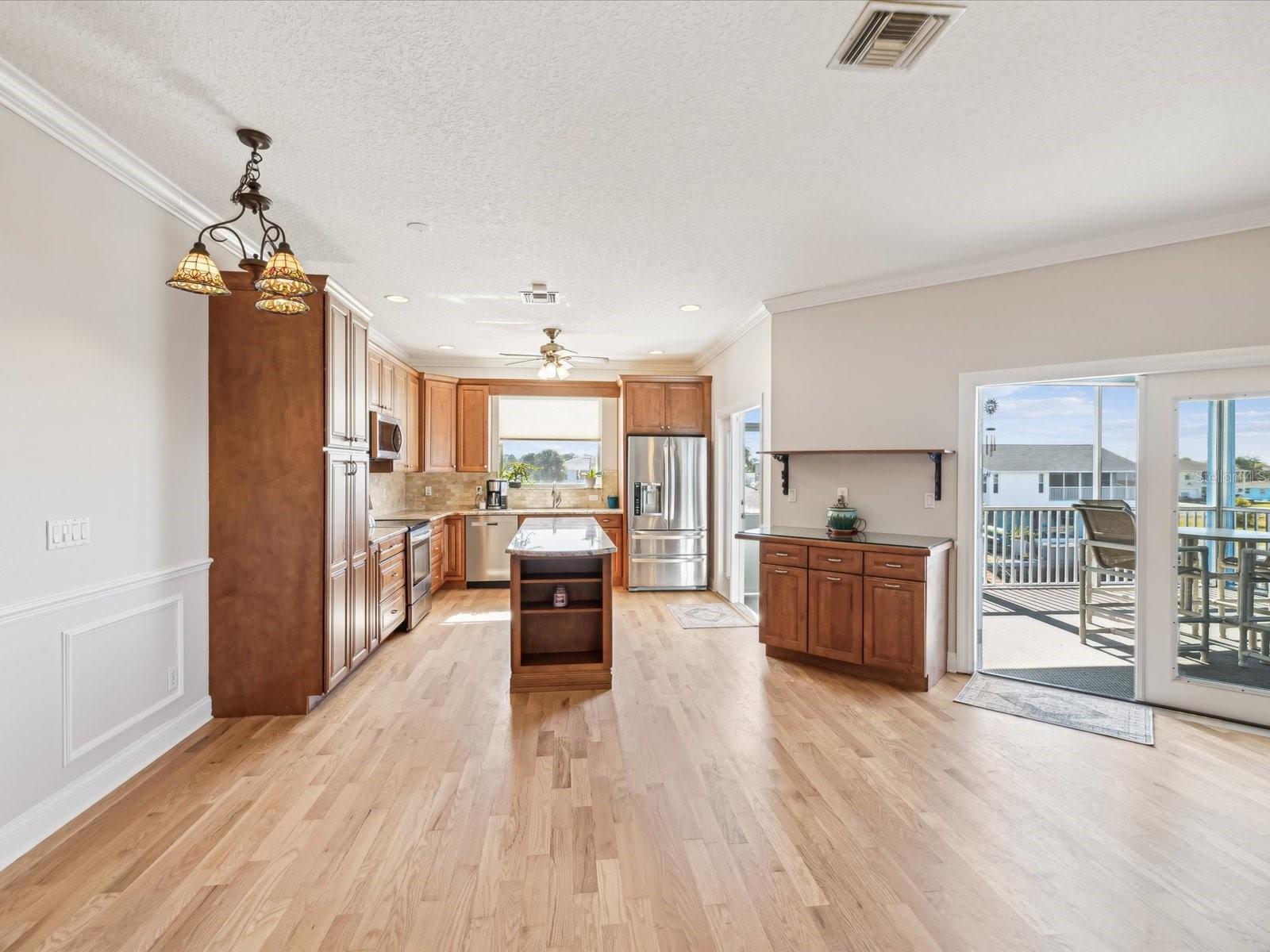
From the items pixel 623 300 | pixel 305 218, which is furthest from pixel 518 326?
pixel 305 218

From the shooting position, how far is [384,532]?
4.94m

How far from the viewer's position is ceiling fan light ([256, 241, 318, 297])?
2.43 metres

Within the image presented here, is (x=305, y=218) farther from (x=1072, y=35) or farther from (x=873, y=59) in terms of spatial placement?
(x=1072, y=35)

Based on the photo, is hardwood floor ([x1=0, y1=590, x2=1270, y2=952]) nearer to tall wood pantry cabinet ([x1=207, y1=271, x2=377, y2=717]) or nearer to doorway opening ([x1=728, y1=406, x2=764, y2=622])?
tall wood pantry cabinet ([x1=207, y1=271, x2=377, y2=717])

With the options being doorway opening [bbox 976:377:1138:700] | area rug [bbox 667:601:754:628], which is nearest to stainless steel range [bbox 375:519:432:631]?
area rug [bbox 667:601:754:628]

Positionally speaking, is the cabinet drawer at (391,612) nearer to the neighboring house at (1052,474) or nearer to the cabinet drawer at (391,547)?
the cabinet drawer at (391,547)

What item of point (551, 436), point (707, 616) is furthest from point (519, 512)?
point (707, 616)

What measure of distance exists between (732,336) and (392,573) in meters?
3.86

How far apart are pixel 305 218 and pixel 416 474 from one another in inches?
175

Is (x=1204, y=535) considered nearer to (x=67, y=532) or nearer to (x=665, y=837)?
(x=665, y=837)

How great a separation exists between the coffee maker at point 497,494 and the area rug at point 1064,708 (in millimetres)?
5181

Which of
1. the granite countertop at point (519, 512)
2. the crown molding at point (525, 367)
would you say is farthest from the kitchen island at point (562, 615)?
the crown molding at point (525, 367)

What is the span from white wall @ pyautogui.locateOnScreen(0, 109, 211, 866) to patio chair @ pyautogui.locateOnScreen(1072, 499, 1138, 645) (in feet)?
19.1

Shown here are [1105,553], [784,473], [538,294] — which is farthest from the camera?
[784,473]
